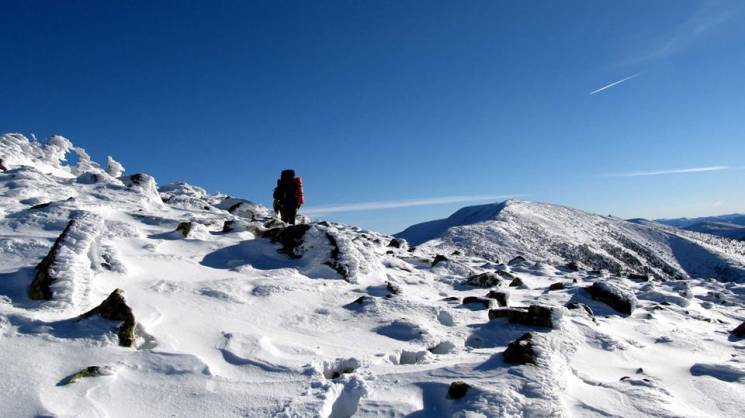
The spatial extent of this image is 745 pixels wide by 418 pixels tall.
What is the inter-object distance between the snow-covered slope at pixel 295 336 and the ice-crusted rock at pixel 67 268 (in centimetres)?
3

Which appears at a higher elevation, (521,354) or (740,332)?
(521,354)

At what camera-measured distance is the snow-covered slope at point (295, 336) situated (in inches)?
195

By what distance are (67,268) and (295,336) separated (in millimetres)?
3842

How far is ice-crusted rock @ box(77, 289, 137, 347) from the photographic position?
5746 mm

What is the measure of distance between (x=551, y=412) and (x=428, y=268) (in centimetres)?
1090

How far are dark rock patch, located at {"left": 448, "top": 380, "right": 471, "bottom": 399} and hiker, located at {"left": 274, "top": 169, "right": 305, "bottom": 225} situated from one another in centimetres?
1329

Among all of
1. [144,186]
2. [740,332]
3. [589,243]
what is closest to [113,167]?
[144,186]

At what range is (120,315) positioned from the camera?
19.5ft

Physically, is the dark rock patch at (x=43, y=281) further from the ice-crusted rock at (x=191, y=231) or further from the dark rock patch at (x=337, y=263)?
the dark rock patch at (x=337, y=263)

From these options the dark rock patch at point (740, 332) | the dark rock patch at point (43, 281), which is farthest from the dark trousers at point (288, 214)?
the dark rock patch at point (740, 332)

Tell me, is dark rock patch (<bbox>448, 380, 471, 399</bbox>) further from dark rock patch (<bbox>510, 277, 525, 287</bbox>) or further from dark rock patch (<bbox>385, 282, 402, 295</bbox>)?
dark rock patch (<bbox>510, 277, 525, 287</bbox>)

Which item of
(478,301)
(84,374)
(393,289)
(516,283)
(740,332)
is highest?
(393,289)

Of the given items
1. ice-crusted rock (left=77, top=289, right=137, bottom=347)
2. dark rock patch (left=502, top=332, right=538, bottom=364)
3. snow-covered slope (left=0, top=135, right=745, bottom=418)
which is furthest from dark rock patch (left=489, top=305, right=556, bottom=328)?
ice-crusted rock (left=77, top=289, right=137, bottom=347)

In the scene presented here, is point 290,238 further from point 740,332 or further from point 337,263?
point 740,332
